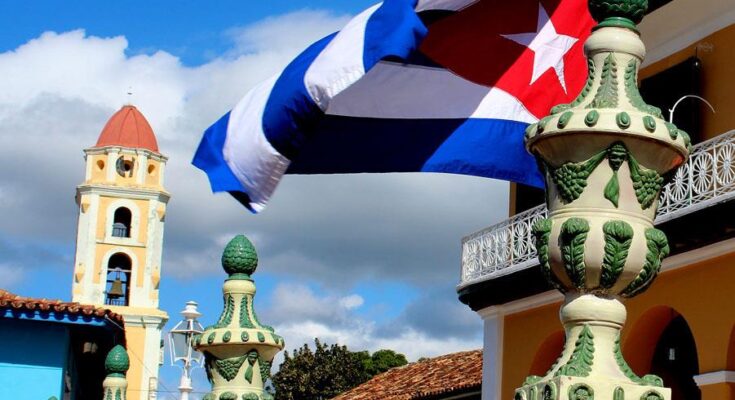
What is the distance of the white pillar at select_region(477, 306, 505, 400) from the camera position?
55.7 feet

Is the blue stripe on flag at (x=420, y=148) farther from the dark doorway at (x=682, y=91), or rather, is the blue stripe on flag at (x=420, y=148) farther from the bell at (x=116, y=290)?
the bell at (x=116, y=290)

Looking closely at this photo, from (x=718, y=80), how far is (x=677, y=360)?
2.88 meters

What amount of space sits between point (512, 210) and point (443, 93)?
6.93 meters

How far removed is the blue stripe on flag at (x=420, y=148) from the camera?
1016cm

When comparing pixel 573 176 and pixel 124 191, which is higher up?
pixel 124 191

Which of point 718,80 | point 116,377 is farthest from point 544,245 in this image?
point 718,80

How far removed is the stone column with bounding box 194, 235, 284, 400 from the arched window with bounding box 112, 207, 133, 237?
40.6 metres

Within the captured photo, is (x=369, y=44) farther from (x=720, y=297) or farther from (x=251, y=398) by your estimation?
(x=720, y=297)

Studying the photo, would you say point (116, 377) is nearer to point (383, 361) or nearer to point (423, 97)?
point (423, 97)

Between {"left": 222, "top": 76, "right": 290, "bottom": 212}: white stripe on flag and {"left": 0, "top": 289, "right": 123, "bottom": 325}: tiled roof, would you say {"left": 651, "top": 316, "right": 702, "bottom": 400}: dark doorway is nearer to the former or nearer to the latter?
{"left": 222, "top": 76, "right": 290, "bottom": 212}: white stripe on flag

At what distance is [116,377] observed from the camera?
11.9 meters

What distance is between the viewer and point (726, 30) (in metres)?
13.6

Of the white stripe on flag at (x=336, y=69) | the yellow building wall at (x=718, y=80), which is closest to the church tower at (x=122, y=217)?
the yellow building wall at (x=718, y=80)

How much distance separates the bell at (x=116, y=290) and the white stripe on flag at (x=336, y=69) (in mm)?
38511
